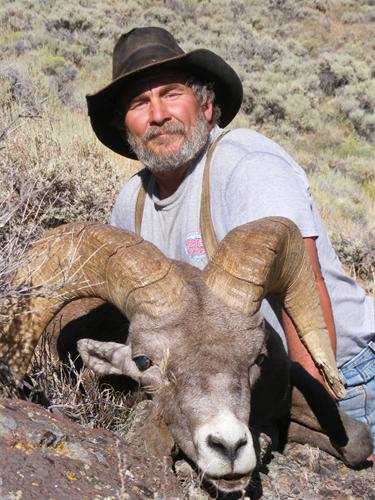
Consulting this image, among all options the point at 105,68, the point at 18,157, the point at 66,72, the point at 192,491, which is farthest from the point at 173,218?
the point at 105,68

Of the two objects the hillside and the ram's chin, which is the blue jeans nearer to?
the ram's chin

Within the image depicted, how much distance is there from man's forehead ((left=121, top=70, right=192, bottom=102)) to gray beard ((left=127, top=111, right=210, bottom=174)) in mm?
301

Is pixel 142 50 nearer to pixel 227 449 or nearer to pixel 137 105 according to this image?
pixel 137 105

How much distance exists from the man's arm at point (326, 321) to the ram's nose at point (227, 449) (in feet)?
4.78

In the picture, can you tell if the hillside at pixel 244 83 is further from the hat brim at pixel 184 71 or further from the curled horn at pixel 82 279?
the hat brim at pixel 184 71

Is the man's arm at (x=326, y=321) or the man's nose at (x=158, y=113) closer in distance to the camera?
the man's arm at (x=326, y=321)

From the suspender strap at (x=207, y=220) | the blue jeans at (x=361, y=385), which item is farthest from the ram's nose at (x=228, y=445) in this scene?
the blue jeans at (x=361, y=385)

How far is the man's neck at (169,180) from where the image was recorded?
17.2ft

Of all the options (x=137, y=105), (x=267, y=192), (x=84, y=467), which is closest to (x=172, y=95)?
(x=137, y=105)

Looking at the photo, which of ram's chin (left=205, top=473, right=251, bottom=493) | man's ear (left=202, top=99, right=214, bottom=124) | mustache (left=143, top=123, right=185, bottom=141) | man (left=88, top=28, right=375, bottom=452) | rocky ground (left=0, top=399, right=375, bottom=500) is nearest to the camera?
rocky ground (left=0, top=399, right=375, bottom=500)

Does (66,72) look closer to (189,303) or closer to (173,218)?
(173,218)

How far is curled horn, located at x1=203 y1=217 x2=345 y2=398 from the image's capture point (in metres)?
3.57

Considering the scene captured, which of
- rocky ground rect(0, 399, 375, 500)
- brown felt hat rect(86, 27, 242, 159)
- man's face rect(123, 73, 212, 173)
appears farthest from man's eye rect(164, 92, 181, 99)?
rocky ground rect(0, 399, 375, 500)

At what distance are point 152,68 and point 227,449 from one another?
3.20 m
